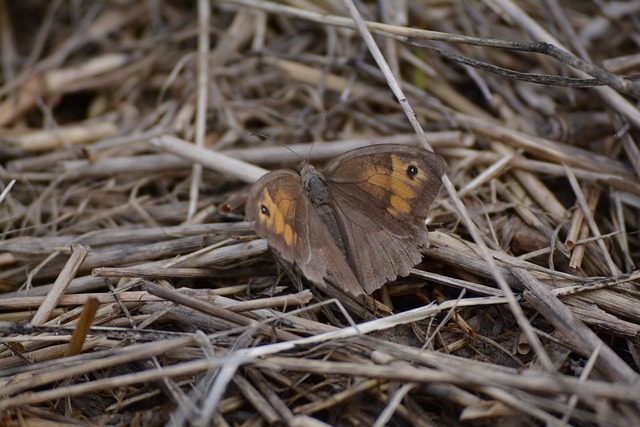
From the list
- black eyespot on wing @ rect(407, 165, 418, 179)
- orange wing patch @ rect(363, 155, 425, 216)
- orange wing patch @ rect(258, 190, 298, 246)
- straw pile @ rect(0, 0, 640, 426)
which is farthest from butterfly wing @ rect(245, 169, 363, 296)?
black eyespot on wing @ rect(407, 165, 418, 179)

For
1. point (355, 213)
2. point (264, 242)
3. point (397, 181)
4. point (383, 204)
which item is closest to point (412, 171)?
point (397, 181)

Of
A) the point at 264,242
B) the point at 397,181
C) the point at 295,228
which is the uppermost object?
the point at 397,181

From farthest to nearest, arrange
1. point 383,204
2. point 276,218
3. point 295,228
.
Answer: point 383,204 → point 295,228 → point 276,218

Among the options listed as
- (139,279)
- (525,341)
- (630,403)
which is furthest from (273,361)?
(630,403)

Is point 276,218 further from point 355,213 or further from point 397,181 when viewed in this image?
point 397,181

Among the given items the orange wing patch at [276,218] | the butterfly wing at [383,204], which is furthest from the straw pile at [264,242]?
the orange wing patch at [276,218]

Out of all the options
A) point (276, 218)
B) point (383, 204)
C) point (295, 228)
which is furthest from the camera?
point (383, 204)

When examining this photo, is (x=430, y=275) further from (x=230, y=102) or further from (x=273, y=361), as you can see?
(x=230, y=102)

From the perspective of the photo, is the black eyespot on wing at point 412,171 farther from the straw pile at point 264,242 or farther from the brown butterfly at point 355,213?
the straw pile at point 264,242

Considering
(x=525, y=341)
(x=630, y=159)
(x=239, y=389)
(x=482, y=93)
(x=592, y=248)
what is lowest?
(x=239, y=389)
